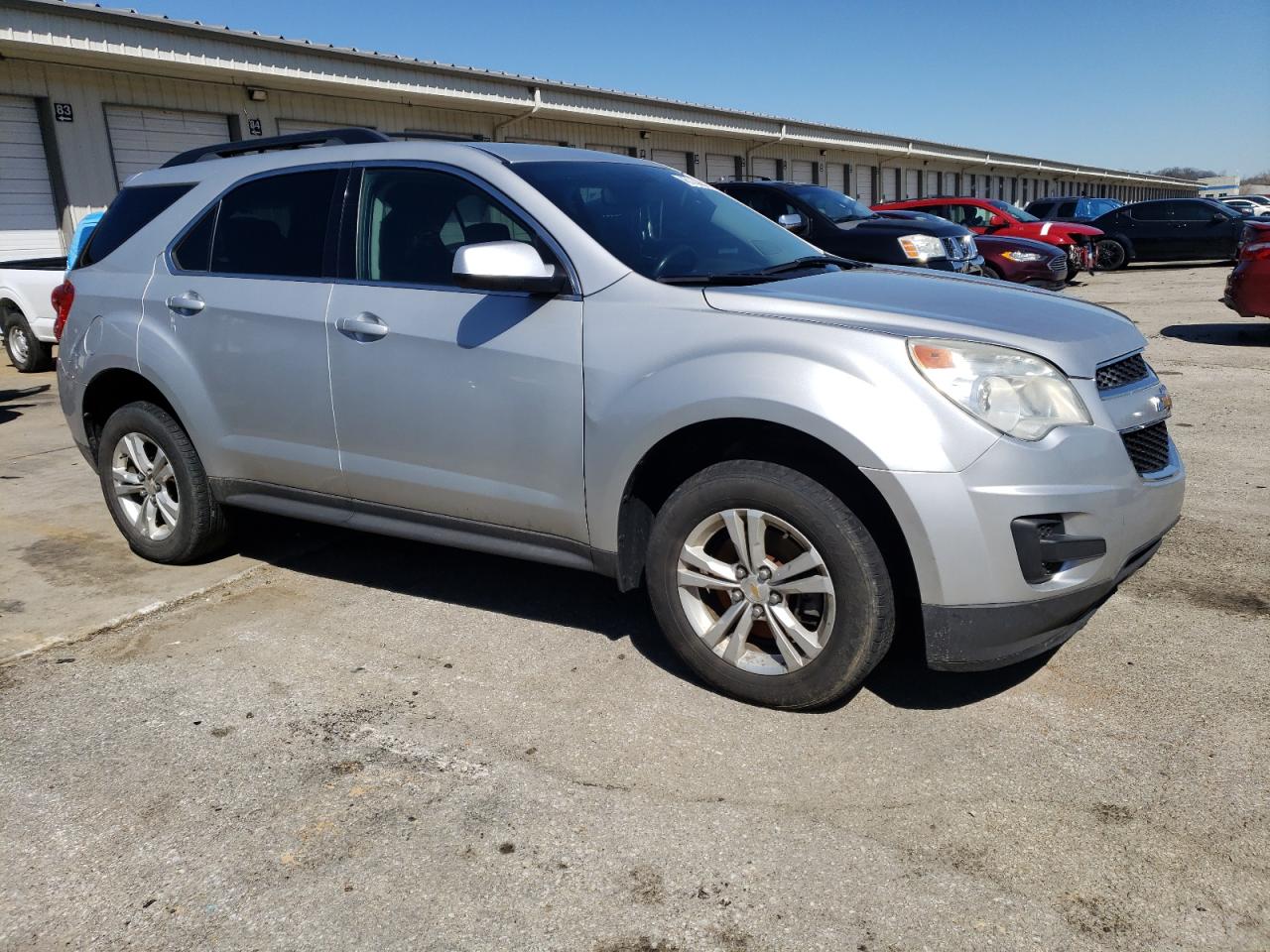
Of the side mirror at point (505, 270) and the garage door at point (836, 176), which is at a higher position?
the garage door at point (836, 176)

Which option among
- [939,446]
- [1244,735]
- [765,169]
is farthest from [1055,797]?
[765,169]

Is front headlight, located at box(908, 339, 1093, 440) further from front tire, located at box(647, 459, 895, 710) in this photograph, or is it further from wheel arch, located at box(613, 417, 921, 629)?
front tire, located at box(647, 459, 895, 710)

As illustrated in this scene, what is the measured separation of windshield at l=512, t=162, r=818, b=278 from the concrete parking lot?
1.44 m

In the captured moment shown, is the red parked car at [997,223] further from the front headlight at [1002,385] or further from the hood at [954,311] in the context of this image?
the front headlight at [1002,385]

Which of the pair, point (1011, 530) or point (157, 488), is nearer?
point (1011, 530)

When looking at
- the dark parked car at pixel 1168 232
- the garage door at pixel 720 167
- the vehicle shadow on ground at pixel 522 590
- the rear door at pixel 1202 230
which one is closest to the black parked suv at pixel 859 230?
the vehicle shadow on ground at pixel 522 590

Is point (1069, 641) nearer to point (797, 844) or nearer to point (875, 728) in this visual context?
point (875, 728)

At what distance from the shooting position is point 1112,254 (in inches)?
934

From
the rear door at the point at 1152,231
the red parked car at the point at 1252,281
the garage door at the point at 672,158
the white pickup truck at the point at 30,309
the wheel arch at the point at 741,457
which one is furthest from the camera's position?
the garage door at the point at 672,158

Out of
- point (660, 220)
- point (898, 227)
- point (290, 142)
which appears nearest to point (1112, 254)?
point (898, 227)

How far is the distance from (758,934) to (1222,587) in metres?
2.90

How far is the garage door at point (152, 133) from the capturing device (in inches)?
580

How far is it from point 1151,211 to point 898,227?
15.3 metres

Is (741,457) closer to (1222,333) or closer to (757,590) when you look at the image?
(757,590)
